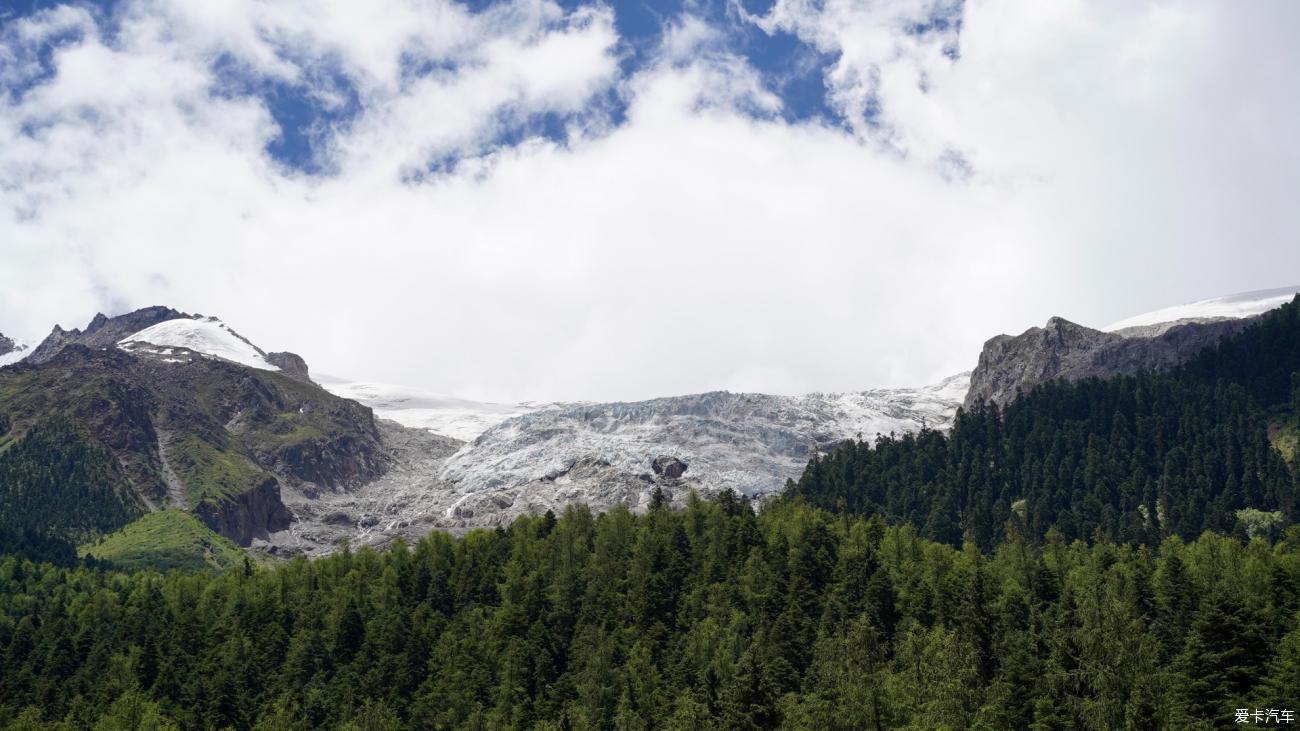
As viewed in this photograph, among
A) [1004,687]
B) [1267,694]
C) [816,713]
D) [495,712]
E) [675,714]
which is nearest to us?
[1267,694]

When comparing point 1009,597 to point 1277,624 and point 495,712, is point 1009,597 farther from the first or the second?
point 495,712

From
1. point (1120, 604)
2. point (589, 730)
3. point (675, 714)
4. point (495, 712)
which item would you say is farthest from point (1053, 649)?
point (495, 712)

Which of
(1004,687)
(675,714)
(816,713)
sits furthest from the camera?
(675,714)

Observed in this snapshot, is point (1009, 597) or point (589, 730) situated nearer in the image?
point (589, 730)

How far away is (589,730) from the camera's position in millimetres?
187000

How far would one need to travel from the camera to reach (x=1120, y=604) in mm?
173000

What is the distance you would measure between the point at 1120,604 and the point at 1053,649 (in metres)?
18.2

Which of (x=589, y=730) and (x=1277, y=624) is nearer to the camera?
(x=1277, y=624)

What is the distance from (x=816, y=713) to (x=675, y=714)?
107 ft

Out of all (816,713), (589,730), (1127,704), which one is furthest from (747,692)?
(1127,704)

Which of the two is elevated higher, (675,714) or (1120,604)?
(1120,604)

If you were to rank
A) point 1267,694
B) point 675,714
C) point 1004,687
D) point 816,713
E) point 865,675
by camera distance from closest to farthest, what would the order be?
point 1267,694
point 1004,687
point 816,713
point 865,675
point 675,714

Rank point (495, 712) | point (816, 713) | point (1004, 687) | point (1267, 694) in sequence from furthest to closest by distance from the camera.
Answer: point (495, 712), point (816, 713), point (1004, 687), point (1267, 694)

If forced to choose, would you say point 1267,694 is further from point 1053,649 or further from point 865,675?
point 865,675
